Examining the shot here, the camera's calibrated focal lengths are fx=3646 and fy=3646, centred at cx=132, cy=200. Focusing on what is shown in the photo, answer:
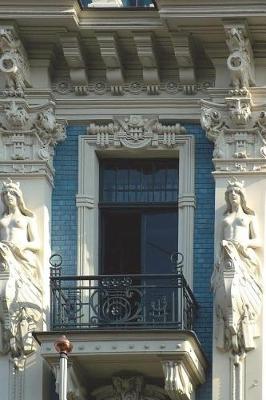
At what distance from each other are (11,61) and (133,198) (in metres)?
2.34

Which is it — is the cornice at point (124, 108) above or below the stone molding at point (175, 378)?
above

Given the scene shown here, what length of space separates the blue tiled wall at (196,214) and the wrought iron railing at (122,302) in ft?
0.97

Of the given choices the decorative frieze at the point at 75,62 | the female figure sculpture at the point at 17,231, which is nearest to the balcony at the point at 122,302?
the female figure sculpture at the point at 17,231

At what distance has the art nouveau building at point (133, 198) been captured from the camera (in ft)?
147

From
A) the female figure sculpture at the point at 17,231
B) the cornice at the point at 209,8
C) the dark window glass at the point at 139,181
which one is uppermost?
the cornice at the point at 209,8

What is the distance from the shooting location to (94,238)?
4603cm

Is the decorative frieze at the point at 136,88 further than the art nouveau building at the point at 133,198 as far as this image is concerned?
Yes

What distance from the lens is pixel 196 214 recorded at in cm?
4597

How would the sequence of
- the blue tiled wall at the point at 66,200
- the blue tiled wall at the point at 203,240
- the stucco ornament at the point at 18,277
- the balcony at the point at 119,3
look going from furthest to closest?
the balcony at the point at 119,3 < the blue tiled wall at the point at 66,200 < the blue tiled wall at the point at 203,240 < the stucco ornament at the point at 18,277

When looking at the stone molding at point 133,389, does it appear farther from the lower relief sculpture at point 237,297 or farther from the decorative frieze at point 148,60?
the decorative frieze at point 148,60

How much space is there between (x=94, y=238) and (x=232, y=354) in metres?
2.50

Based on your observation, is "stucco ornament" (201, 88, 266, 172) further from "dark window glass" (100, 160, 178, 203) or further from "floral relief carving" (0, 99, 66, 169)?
"floral relief carving" (0, 99, 66, 169)

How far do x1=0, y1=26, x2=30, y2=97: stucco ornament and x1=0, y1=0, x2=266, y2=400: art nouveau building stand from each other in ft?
0.06

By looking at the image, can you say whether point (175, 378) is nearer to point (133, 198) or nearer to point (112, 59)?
point (133, 198)
